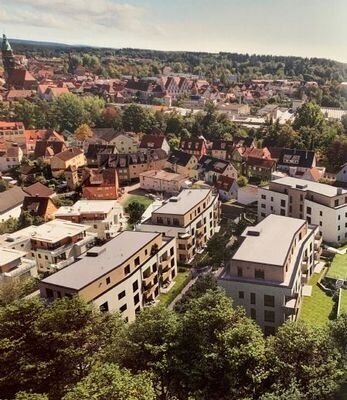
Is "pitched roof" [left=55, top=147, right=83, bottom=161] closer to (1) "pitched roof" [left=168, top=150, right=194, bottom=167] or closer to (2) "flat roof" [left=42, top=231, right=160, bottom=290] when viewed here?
(1) "pitched roof" [left=168, top=150, right=194, bottom=167]

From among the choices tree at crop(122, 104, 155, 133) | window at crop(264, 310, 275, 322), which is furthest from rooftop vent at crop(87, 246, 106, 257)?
tree at crop(122, 104, 155, 133)

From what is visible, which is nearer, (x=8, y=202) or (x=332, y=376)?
(x=332, y=376)

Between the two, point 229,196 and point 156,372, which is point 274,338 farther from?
point 229,196

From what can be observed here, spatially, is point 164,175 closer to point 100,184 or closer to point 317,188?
point 100,184

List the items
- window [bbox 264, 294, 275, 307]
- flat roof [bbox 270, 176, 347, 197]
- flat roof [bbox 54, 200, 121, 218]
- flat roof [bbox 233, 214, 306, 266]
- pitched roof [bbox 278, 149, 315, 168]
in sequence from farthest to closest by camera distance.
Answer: pitched roof [bbox 278, 149, 315, 168] < flat roof [bbox 54, 200, 121, 218] < flat roof [bbox 270, 176, 347, 197] < flat roof [bbox 233, 214, 306, 266] < window [bbox 264, 294, 275, 307]

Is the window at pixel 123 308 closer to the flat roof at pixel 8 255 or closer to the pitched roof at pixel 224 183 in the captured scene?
the flat roof at pixel 8 255

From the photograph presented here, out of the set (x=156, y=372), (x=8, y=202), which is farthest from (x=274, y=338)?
(x=8, y=202)
